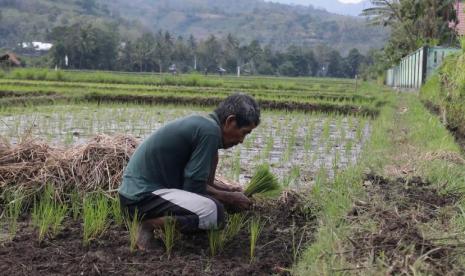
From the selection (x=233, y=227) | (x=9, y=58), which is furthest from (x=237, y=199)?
(x=9, y=58)

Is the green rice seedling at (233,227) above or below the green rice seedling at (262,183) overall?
below

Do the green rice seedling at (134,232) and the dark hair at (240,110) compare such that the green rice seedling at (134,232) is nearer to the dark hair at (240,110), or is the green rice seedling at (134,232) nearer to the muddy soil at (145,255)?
the muddy soil at (145,255)

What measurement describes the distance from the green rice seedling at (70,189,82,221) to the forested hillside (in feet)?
215

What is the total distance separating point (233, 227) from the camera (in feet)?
10.8

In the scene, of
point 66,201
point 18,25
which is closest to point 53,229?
point 66,201

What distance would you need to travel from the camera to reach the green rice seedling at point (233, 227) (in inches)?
128

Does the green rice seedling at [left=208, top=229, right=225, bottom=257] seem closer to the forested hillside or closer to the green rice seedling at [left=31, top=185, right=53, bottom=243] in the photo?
the green rice seedling at [left=31, top=185, right=53, bottom=243]

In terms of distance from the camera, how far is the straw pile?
388cm

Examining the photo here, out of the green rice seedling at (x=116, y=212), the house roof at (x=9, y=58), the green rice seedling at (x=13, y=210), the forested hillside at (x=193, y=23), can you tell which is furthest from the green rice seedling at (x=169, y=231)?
the forested hillside at (x=193, y=23)

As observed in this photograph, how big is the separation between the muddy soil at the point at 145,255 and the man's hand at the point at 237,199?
0.64 ft

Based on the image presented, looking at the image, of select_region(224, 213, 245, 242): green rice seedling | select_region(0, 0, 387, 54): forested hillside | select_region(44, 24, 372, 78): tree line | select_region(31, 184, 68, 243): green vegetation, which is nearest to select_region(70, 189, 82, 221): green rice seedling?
select_region(31, 184, 68, 243): green vegetation

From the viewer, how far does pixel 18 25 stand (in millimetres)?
76500

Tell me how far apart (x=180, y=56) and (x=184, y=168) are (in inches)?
2095

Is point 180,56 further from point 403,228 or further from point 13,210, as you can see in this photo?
point 403,228
